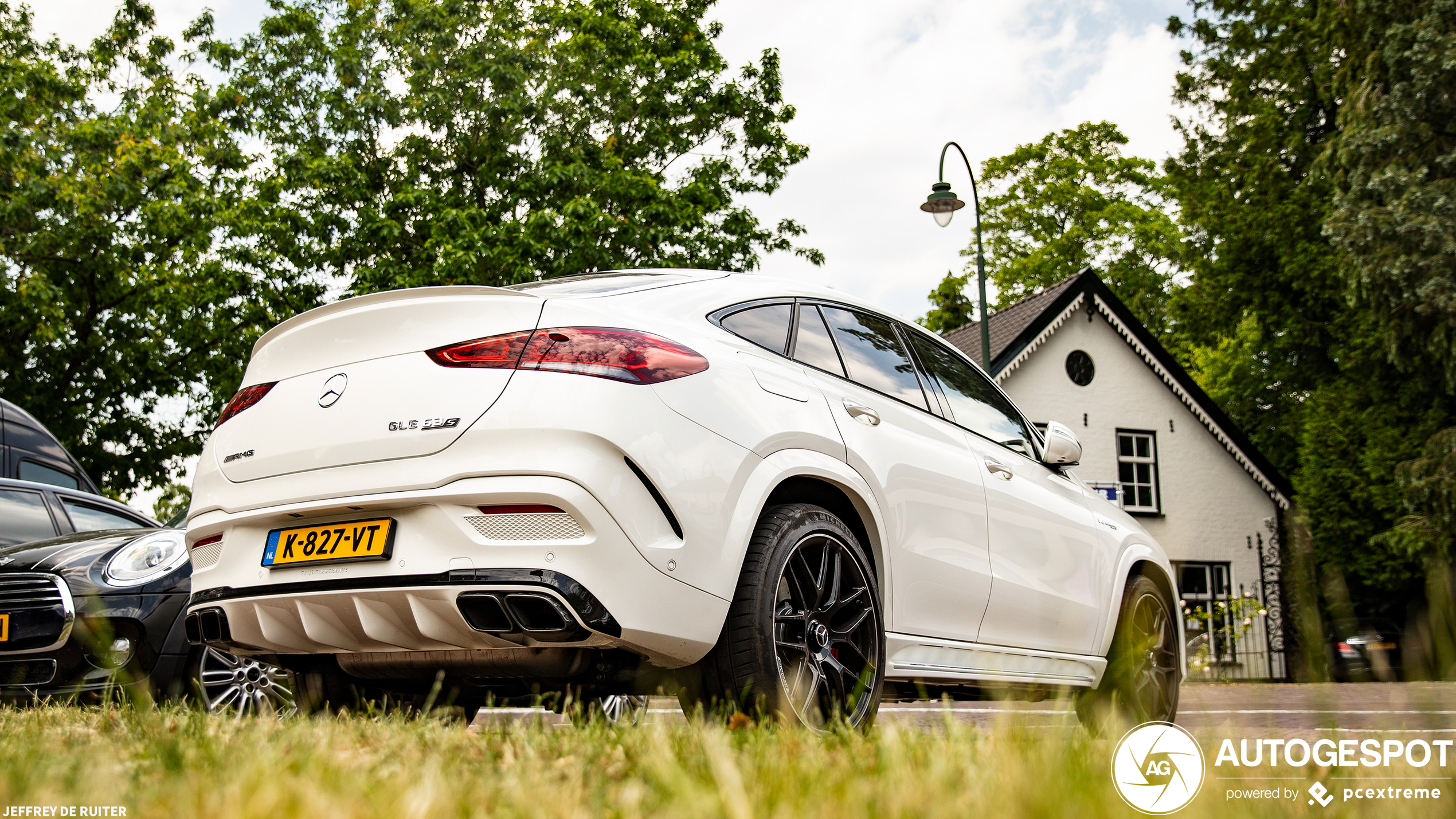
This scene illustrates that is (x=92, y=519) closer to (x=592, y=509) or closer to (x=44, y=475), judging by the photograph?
(x=44, y=475)

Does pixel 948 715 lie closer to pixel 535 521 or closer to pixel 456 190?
pixel 535 521

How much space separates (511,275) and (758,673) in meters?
16.2

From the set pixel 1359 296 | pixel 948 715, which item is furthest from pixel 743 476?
pixel 1359 296

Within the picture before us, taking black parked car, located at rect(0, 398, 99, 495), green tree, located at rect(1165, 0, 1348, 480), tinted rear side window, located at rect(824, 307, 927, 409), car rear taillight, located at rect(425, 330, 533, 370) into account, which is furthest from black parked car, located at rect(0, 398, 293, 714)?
green tree, located at rect(1165, 0, 1348, 480)

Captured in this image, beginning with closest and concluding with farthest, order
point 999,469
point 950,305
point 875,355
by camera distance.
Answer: point 875,355 < point 999,469 < point 950,305

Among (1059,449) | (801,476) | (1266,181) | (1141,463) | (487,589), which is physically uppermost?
(1266,181)

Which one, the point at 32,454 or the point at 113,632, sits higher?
the point at 32,454

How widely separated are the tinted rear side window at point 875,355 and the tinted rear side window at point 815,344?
0.06 meters

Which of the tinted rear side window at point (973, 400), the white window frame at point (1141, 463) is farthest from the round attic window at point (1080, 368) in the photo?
the tinted rear side window at point (973, 400)

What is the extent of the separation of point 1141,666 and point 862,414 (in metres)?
2.26

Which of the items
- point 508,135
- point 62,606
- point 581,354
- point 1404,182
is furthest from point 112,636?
point 1404,182

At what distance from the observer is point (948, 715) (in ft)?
8.50

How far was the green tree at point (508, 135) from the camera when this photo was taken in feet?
63.8

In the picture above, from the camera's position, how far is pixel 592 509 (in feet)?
9.86
